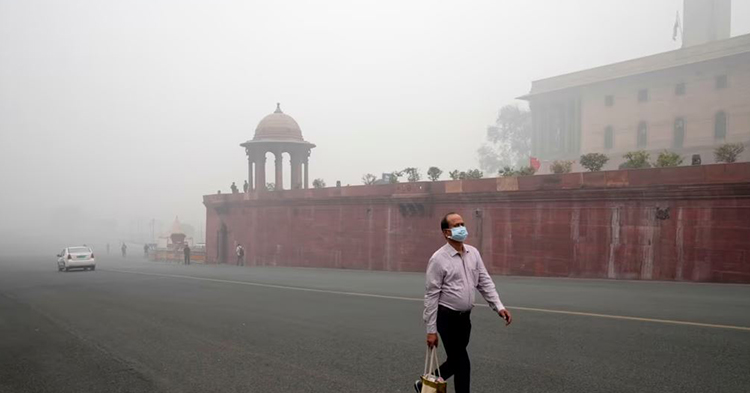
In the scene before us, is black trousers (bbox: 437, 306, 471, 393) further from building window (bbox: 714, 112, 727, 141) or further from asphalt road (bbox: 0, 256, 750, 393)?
building window (bbox: 714, 112, 727, 141)

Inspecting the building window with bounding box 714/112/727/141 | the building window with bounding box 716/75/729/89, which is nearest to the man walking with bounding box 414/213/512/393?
the building window with bounding box 714/112/727/141

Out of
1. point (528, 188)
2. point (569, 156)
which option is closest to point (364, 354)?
point (528, 188)

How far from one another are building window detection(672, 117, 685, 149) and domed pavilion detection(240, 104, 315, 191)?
29671 millimetres

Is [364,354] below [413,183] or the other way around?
below

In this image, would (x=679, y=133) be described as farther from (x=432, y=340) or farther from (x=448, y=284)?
(x=432, y=340)

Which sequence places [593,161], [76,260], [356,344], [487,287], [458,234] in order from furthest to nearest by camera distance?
1. [76,260]
2. [593,161]
3. [356,344]
4. [487,287]
5. [458,234]

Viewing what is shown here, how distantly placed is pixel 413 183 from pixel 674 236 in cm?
1211

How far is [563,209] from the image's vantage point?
20.5 metres

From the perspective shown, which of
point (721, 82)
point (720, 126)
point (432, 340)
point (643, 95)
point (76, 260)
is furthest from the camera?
point (643, 95)

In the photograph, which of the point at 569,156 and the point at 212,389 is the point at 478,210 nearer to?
the point at 212,389

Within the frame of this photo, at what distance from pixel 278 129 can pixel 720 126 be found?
113 ft

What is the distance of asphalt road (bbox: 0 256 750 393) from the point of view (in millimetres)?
5934

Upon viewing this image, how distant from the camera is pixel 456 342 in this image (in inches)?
181

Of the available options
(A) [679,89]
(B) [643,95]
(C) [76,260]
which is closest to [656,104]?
(B) [643,95]
